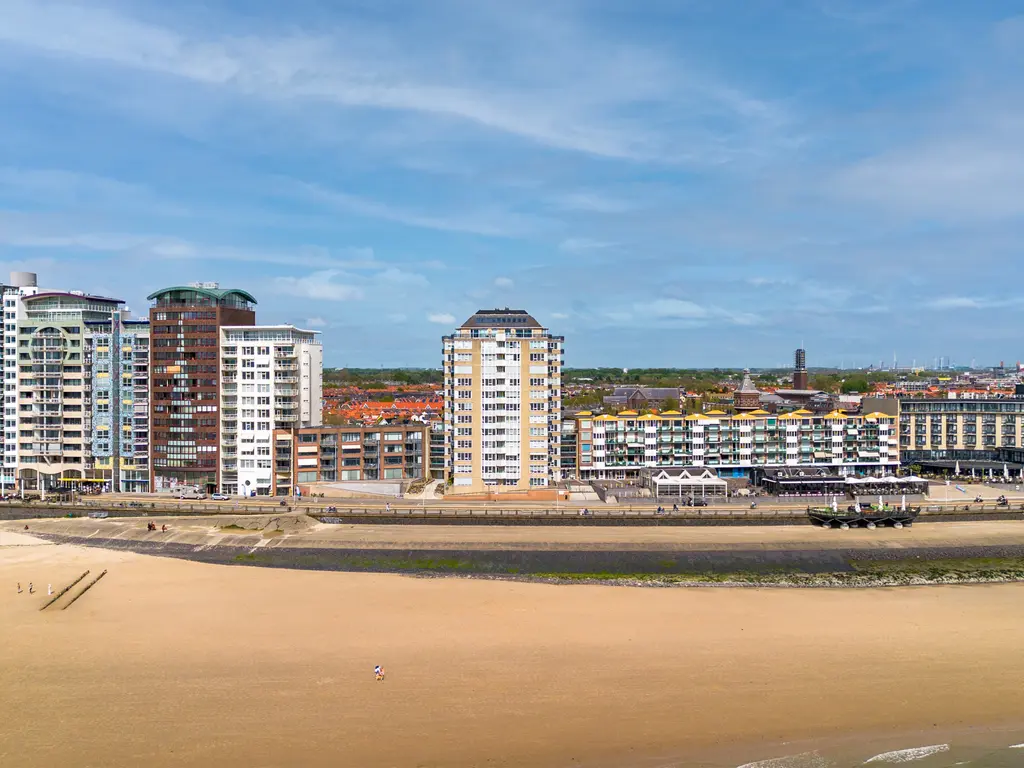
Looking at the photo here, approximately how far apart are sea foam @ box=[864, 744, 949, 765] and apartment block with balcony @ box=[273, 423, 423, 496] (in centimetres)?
5894

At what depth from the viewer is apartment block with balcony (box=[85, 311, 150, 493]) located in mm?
79375

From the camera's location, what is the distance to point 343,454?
78750mm

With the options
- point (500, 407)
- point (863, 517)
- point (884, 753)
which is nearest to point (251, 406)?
point (500, 407)

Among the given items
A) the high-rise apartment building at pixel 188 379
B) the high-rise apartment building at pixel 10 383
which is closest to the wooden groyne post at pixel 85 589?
the high-rise apartment building at pixel 188 379

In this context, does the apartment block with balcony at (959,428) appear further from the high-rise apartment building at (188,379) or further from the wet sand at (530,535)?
the high-rise apartment building at (188,379)

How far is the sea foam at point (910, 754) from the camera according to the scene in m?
26.1

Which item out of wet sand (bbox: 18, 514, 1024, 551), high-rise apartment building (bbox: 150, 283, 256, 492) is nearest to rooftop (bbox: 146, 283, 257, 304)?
high-rise apartment building (bbox: 150, 283, 256, 492)

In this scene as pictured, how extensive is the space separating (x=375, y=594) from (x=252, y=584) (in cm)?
772

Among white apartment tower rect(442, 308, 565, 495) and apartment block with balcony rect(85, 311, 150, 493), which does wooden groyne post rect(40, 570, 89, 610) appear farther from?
white apartment tower rect(442, 308, 565, 495)

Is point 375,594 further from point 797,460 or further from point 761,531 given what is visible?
point 797,460

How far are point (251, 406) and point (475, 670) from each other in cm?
5085

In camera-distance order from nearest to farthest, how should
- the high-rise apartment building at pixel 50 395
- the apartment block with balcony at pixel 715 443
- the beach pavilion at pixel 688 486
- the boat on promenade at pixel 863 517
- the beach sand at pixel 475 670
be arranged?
1. the beach sand at pixel 475 670
2. the boat on promenade at pixel 863 517
3. the beach pavilion at pixel 688 486
4. the high-rise apartment building at pixel 50 395
5. the apartment block with balcony at pixel 715 443

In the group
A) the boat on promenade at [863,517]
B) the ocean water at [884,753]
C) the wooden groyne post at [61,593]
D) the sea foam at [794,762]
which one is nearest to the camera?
the sea foam at [794,762]

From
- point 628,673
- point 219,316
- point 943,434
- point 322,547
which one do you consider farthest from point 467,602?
point 943,434
